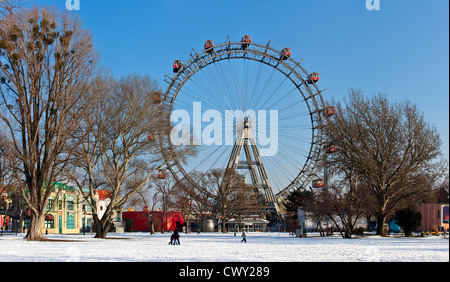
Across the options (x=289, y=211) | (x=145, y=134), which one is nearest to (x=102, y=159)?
(x=145, y=134)

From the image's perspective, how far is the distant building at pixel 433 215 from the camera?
6250 centimetres

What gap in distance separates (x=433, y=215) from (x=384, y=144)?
27.1 metres

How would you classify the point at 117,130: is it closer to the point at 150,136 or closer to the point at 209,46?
the point at 150,136

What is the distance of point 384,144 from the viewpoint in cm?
4150

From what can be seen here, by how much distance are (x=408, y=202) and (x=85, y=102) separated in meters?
28.7

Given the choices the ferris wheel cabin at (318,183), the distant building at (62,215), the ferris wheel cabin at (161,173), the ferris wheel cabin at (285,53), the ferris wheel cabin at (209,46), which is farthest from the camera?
the distant building at (62,215)

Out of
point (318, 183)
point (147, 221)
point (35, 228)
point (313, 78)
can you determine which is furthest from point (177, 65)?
point (147, 221)

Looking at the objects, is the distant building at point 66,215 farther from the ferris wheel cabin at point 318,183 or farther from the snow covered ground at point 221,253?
the snow covered ground at point 221,253

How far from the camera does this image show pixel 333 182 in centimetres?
5228

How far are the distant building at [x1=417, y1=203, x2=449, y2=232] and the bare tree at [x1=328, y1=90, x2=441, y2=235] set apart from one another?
73.8 ft

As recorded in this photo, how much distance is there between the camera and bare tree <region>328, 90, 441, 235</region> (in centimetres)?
4109

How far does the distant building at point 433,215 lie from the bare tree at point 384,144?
886 inches

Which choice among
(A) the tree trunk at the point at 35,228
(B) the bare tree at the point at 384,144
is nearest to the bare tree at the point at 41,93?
(A) the tree trunk at the point at 35,228
